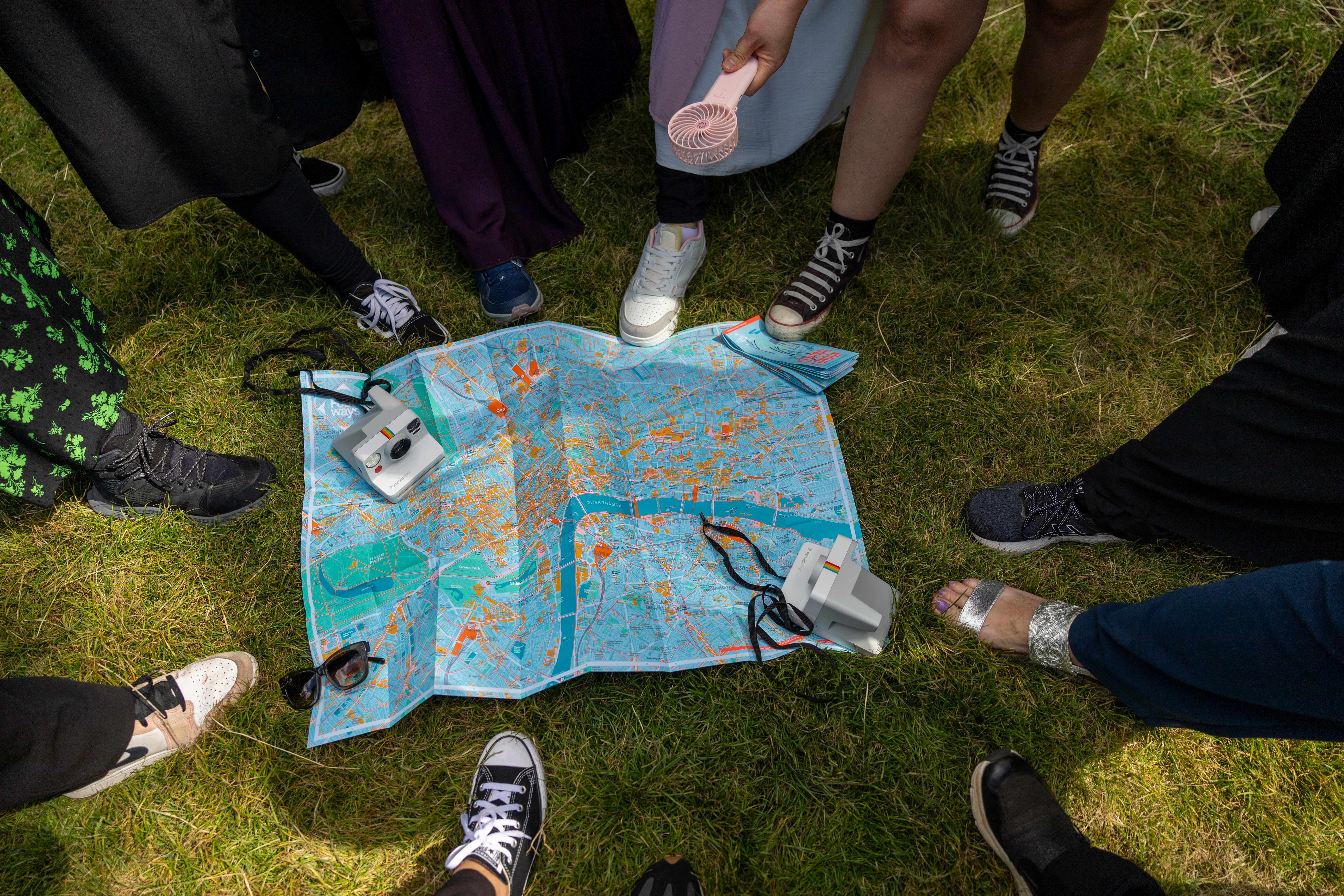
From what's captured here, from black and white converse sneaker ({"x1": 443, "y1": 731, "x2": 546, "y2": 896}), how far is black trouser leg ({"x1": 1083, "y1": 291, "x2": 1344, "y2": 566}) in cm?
138

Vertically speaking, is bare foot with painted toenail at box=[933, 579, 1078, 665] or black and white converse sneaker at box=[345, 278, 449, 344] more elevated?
black and white converse sneaker at box=[345, 278, 449, 344]

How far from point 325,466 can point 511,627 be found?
25.4 inches

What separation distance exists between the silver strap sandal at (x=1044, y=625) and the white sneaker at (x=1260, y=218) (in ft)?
4.72

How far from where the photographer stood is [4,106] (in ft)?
7.90

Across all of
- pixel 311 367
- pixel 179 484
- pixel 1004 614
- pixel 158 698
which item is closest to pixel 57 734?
pixel 158 698

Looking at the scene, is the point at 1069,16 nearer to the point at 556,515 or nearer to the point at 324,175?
the point at 556,515

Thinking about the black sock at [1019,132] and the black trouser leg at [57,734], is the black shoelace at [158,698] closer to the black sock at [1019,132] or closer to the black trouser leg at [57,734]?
the black trouser leg at [57,734]

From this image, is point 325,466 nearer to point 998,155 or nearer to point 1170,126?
point 998,155

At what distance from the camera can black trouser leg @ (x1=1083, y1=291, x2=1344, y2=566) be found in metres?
1.26

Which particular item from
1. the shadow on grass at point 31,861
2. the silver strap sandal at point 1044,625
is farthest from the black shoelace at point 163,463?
the silver strap sandal at point 1044,625

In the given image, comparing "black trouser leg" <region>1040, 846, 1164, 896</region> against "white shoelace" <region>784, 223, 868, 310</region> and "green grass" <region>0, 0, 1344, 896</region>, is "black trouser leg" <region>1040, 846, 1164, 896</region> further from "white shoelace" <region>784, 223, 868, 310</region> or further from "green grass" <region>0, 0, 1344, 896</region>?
"white shoelace" <region>784, 223, 868, 310</region>

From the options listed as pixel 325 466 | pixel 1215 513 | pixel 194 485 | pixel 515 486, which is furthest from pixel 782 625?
pixel 194 485

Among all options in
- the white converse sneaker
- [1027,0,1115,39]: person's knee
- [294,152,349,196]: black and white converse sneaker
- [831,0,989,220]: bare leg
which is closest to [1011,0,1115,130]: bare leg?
[1027,0,1115,39]: person's knee

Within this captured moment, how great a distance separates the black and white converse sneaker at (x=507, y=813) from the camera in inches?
52.9
